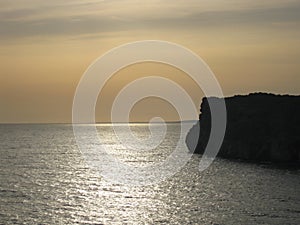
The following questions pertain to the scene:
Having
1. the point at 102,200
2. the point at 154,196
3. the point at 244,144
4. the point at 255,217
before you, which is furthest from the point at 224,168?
the point at 255,217

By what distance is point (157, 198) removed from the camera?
8938 centimetres

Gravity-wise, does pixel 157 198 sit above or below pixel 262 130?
below

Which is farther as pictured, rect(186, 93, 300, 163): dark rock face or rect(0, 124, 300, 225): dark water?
rect(186, 93, 300, 163): dark rock face

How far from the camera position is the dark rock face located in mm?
155375

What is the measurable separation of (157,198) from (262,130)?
89.6 m

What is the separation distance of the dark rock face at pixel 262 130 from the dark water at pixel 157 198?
21.2 metres

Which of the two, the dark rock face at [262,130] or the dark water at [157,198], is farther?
the dark rock face at [262,130]

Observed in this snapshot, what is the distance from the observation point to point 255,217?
70.2 metres

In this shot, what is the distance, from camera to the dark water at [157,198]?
6975cm

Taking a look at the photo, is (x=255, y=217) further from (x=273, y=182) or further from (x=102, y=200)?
(x=273, y=182)

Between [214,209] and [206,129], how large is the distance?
121 m

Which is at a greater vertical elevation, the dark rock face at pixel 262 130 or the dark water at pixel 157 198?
the dark rock face at pixel 262 130

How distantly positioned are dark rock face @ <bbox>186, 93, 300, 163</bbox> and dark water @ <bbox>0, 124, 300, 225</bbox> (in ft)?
69.6

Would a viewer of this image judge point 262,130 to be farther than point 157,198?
Yes
